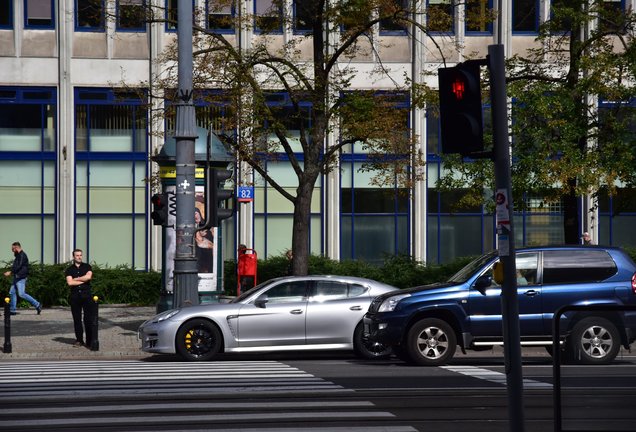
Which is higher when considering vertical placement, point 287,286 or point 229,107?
point 229,107

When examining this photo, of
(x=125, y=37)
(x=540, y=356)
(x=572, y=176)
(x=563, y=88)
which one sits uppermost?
(x=125, y=37)

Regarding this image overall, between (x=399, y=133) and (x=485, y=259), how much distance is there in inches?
289

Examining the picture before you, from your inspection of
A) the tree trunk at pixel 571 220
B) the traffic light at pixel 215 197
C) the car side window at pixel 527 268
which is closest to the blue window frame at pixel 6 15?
the traffic light at pixel 215 197

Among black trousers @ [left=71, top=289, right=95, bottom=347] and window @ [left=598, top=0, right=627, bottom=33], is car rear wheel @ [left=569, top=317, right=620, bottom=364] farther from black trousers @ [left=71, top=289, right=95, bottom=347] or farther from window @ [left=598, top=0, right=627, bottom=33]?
window @ [left=598, top=0, right=627, bottom=33]

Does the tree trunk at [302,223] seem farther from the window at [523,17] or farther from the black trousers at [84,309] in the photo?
the window at [523,17]

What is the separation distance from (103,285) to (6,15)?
31.0 feet

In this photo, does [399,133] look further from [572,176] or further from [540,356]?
[540,356]

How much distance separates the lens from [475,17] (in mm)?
24734

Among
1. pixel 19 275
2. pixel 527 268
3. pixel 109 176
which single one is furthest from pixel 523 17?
pixel 527 268

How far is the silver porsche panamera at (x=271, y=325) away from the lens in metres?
18.7

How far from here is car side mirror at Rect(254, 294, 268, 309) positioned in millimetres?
18859

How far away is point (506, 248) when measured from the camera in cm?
903

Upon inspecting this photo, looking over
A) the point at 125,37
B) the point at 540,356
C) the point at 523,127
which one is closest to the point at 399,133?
the point at 523,127

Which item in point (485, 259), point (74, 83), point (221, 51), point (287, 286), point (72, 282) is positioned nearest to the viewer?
point (485, 259)
